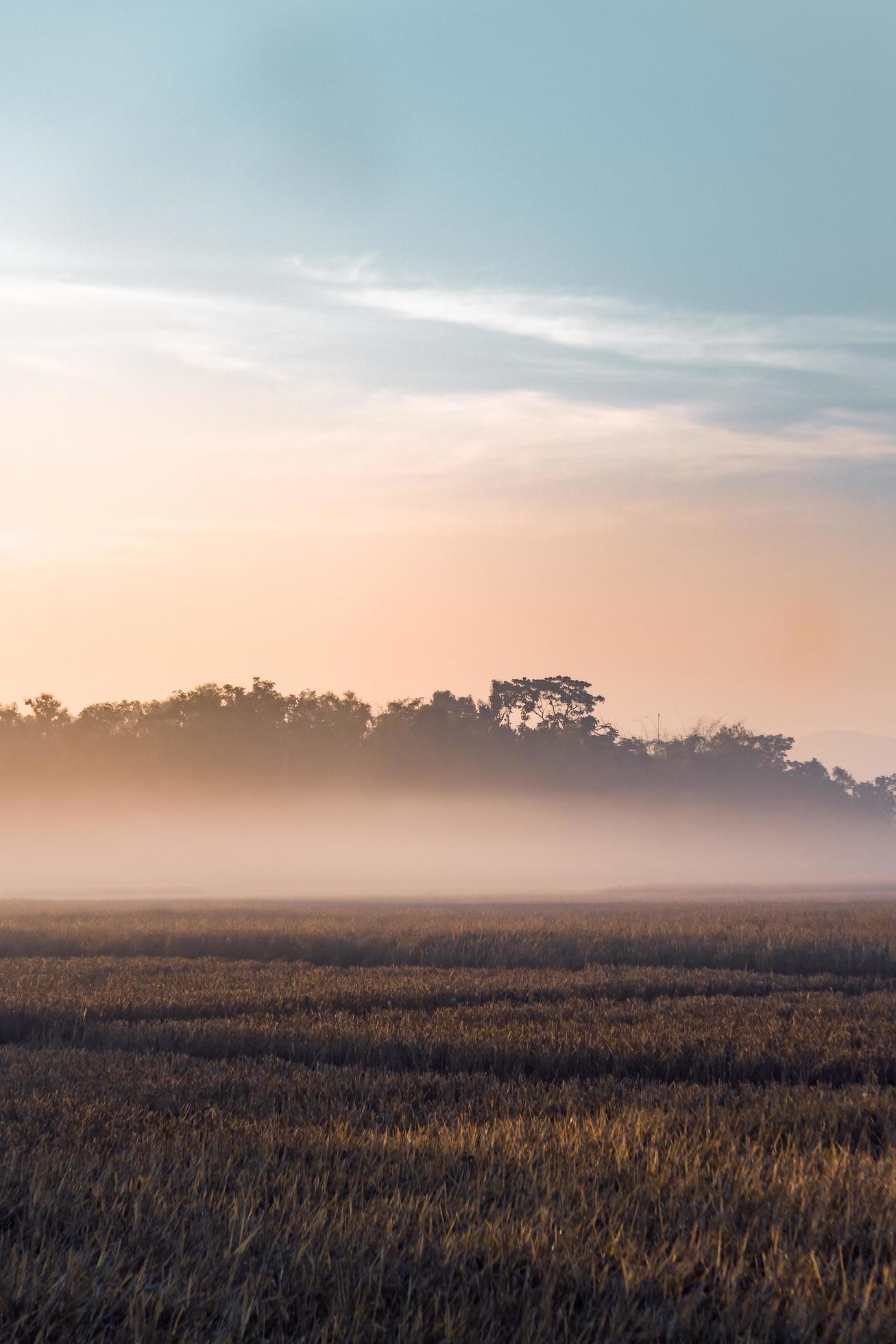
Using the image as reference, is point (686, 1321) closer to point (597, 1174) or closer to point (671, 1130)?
point (597, 1174)

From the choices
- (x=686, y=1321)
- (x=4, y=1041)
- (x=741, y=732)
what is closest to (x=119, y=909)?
(x=4, y=1041)

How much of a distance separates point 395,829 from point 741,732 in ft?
185

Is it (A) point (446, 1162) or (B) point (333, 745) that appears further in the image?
(B) point (333, 745)

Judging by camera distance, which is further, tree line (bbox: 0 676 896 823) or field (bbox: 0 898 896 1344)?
tree line (bbox: 0 676 896 823)

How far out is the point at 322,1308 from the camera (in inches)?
167

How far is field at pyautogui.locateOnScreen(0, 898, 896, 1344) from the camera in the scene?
417 centimetres

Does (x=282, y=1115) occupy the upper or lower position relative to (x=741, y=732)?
lower

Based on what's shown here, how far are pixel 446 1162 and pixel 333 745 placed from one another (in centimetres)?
11114

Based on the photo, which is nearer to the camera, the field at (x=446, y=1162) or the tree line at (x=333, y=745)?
the field at (x=446, y=1162)

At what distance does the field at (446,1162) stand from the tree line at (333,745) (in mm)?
98289

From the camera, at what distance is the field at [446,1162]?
13.7 feet

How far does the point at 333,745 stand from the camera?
11644 cm

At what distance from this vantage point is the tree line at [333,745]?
111 meters

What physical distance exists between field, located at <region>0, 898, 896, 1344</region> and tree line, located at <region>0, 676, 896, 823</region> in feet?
322
